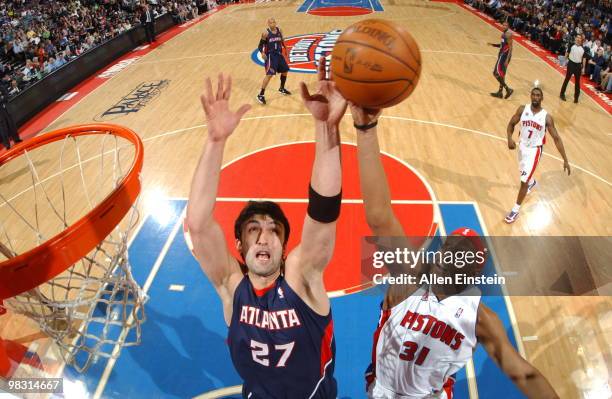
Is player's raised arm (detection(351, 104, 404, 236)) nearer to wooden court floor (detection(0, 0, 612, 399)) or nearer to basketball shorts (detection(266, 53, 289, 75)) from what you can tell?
wooden court floor (detection(0, 0, 612, 399))

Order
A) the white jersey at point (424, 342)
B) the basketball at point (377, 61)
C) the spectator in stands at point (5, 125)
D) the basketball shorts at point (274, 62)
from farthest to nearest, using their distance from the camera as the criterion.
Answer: the basketball shorts at point (274, 62)
the spectator in stands at point (5, 125)
the white jersey at point (424, 342)
the basketball at point (377, 61)

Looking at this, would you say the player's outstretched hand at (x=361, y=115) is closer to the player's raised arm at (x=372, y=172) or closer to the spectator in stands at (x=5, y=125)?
the player's raised arm at (x=372, y=172)

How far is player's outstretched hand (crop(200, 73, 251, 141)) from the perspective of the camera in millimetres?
2027

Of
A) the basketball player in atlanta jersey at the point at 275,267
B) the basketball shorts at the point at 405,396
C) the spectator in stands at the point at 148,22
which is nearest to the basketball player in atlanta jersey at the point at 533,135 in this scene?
the basketball shorts at the point at 405,396

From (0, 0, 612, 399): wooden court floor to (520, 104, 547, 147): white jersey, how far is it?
1088mm

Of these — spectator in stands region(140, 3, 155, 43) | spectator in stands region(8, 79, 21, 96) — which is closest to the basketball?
spectator in stands region(8, 79, 21, 96)

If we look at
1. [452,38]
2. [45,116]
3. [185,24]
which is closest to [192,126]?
[45,116]

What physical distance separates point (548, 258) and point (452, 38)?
12.2m

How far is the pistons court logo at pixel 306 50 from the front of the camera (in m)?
12.6

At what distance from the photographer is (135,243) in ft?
19.6

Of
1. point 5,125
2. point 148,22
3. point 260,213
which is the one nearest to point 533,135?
point 260,213

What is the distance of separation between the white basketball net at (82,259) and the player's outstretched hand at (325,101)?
242 centimetres

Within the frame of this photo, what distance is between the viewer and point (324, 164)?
1.86 m

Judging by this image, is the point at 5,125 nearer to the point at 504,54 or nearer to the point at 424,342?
the point at 424,342
